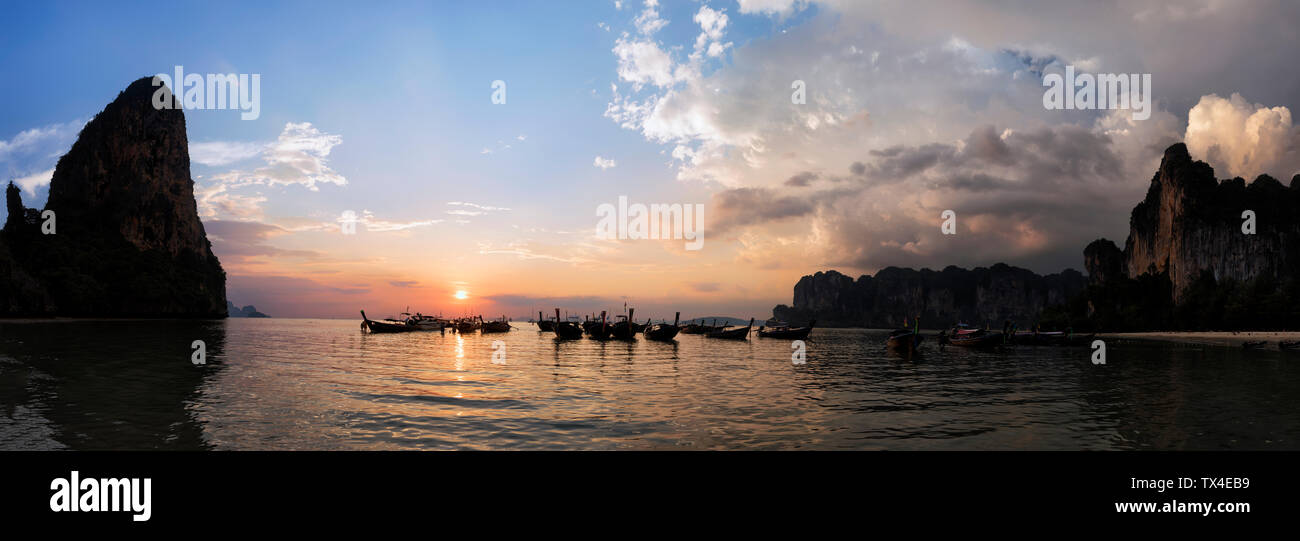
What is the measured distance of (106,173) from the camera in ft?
525

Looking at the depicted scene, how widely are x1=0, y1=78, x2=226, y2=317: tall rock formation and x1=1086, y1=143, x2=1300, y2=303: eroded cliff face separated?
24196 centimetres

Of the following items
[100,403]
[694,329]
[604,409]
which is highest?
[100,403]

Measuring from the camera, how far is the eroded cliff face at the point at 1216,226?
125 metres

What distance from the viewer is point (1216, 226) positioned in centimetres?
13075

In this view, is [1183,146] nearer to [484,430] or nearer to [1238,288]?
[1238,288]

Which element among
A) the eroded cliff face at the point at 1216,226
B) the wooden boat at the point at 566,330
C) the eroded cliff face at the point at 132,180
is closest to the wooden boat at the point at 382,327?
the wooden boat at the point at 566,330

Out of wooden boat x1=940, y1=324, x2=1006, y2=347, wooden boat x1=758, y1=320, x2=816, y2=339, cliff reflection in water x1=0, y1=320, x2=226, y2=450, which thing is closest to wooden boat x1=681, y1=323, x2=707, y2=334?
wooden boat x1=758, y1=320, x2=816, y2=339

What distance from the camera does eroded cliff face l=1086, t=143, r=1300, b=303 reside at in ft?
409

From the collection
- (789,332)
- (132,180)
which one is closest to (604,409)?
(789,332)

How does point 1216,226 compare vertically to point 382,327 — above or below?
above

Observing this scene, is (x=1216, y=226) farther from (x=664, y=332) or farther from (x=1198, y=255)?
(x=664, y=332)

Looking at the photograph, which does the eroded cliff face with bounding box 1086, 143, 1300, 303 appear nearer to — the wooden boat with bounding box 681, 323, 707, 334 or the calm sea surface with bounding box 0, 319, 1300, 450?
the wooden boat with bounding box 681, 323, 707, 334

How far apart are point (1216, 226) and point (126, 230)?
892 feet

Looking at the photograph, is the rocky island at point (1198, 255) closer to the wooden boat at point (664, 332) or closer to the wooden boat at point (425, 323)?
the wooden boat at point (664, 332)
